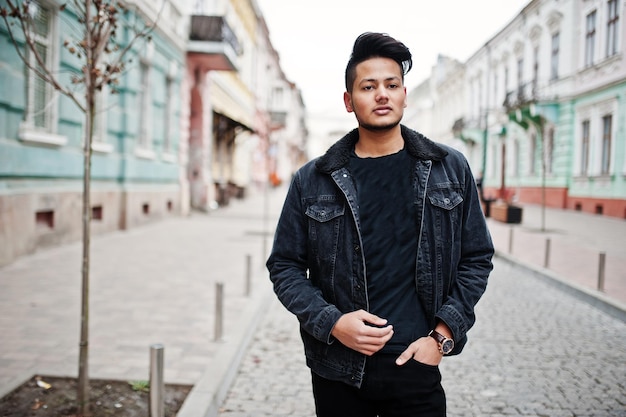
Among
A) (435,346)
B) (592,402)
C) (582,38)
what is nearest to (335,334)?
(435,346)

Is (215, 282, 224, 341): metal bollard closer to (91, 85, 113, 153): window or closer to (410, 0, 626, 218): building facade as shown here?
(410, 0, 626, 218): building facade

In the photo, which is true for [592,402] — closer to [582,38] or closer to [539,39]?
[582,38]

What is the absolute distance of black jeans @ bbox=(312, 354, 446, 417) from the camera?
191 centimetres

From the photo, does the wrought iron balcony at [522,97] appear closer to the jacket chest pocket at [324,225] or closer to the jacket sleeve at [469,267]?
the jacket sleeve at [469,267]

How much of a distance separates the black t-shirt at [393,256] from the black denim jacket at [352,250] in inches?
1.2

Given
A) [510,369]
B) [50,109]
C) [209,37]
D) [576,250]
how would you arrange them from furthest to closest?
[209,37] < [576,250] < [50,109] < [510,369]

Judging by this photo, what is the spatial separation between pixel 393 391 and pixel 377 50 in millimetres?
1184

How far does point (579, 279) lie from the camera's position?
8.59m

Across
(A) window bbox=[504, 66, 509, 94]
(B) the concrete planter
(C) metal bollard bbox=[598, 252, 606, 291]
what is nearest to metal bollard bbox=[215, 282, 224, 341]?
(C) metal bollard bbox=[598, 252, 606, 291]

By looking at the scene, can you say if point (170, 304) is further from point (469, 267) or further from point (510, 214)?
point (510, 214)

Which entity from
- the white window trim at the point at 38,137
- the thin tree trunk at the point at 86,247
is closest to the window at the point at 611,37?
the white window trim at the point at 38,137

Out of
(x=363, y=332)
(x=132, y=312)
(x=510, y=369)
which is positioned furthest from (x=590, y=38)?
(x=363, y=332)

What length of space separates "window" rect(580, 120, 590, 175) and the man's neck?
22.6 m

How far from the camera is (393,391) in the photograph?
1916mm
